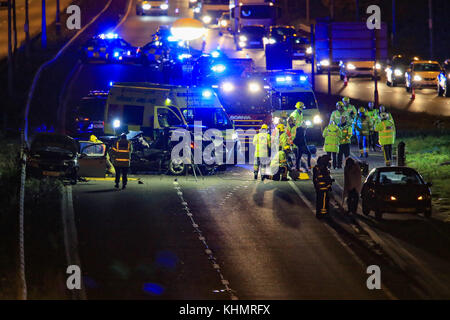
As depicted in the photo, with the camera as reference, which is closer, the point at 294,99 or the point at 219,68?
the point at 294,99

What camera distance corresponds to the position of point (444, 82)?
44.7 m

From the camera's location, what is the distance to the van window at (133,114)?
29541 millimetres

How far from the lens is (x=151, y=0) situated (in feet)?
227

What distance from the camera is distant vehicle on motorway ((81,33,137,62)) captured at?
165 ft

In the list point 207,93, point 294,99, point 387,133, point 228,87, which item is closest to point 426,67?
point 294,99

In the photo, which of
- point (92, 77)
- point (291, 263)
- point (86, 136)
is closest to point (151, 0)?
point (92, 77)

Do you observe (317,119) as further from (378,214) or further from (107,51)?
(107,51)

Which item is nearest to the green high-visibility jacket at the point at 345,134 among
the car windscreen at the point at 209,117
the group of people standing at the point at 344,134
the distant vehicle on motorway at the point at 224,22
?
the group of people standing at the point at 344,134

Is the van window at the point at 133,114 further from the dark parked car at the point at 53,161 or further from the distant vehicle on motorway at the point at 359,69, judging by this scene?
the distant vehicle on motorway at the point at 359,69

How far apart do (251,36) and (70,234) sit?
4113 centimetres

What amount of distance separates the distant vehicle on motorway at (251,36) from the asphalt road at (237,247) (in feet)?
108

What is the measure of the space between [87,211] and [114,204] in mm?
1109

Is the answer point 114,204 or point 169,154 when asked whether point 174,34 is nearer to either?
point 169,154

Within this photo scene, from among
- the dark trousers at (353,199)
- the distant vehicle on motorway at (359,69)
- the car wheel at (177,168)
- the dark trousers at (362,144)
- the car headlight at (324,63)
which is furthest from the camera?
A: the distant vehicle on motorway at (359,69)
